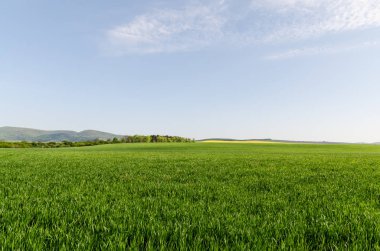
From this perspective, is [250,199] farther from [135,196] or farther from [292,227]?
[135,196]

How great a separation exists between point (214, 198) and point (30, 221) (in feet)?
15.4

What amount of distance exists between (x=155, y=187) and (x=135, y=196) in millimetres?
1705

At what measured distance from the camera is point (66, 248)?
3.95 metres

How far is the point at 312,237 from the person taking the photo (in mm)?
4766

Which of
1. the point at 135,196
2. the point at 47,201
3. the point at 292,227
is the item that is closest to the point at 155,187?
the point at 135,196

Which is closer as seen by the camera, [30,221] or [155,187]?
[30,221]

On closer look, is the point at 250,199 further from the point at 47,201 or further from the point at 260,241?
the point at 47,201

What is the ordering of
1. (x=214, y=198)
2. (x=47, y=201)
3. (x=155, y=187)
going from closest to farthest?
(x=47, y=201) < (x=214, y=198) < (x=155, y=187)

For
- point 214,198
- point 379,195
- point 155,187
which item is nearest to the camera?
point 214,198

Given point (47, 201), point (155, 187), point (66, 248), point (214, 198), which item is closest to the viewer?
point (66, 248)

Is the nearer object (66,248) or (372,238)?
(66,248)

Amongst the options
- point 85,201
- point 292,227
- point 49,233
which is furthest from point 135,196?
point 292,227

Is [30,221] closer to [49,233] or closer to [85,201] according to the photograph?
[49,233]

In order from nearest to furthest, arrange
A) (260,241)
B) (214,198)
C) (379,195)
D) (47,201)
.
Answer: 1. (260,241)
2. (47,201)
3. (214,198)
4. (379,195)
